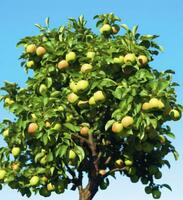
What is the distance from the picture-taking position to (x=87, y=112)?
16078 mm

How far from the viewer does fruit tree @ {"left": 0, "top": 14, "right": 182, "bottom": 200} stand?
14664mm

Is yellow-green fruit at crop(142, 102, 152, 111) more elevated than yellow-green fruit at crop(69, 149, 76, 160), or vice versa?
yellow-green fruit at crop(142, 102, 152, 111)

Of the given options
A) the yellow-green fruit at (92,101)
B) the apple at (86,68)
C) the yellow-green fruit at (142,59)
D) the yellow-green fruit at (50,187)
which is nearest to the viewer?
the yellow-green fruit at (92,101)

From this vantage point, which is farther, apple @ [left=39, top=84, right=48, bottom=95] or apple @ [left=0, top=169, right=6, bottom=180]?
apple @ [left=0, top=169, right=6, bottom=180]

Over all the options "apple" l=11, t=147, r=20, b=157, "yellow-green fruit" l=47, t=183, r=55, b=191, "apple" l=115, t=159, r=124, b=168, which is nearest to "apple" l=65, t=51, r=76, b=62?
"apple" l=11, t=147, r=20, b=157

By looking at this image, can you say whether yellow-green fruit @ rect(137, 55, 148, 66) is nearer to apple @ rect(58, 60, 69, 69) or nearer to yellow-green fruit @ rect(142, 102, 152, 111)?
yellow-green fruit @ rect(142, 102, 152, 111)

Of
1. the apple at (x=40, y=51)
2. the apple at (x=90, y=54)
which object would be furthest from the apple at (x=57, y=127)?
the apple at (x=40, y=51)

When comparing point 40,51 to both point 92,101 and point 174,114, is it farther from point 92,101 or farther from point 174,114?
point 174,114

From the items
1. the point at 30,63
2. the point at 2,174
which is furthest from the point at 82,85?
the point at 2,174

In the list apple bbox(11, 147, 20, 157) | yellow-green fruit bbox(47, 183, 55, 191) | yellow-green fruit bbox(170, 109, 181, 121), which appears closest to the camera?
yellow-green fruit bbox(170, 109, 181, 121)

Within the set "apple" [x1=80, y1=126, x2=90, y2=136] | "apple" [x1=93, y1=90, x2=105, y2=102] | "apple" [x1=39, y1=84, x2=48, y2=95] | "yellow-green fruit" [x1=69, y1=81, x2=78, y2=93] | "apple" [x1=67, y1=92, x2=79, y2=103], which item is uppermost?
"apple" [x1=39, y1=84, x2=48, y2=95]

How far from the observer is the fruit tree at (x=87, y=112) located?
48.1 feet

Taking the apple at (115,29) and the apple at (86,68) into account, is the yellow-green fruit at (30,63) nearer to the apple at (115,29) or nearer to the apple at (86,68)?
the apple at (86,68)

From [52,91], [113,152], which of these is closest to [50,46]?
[52,91]
